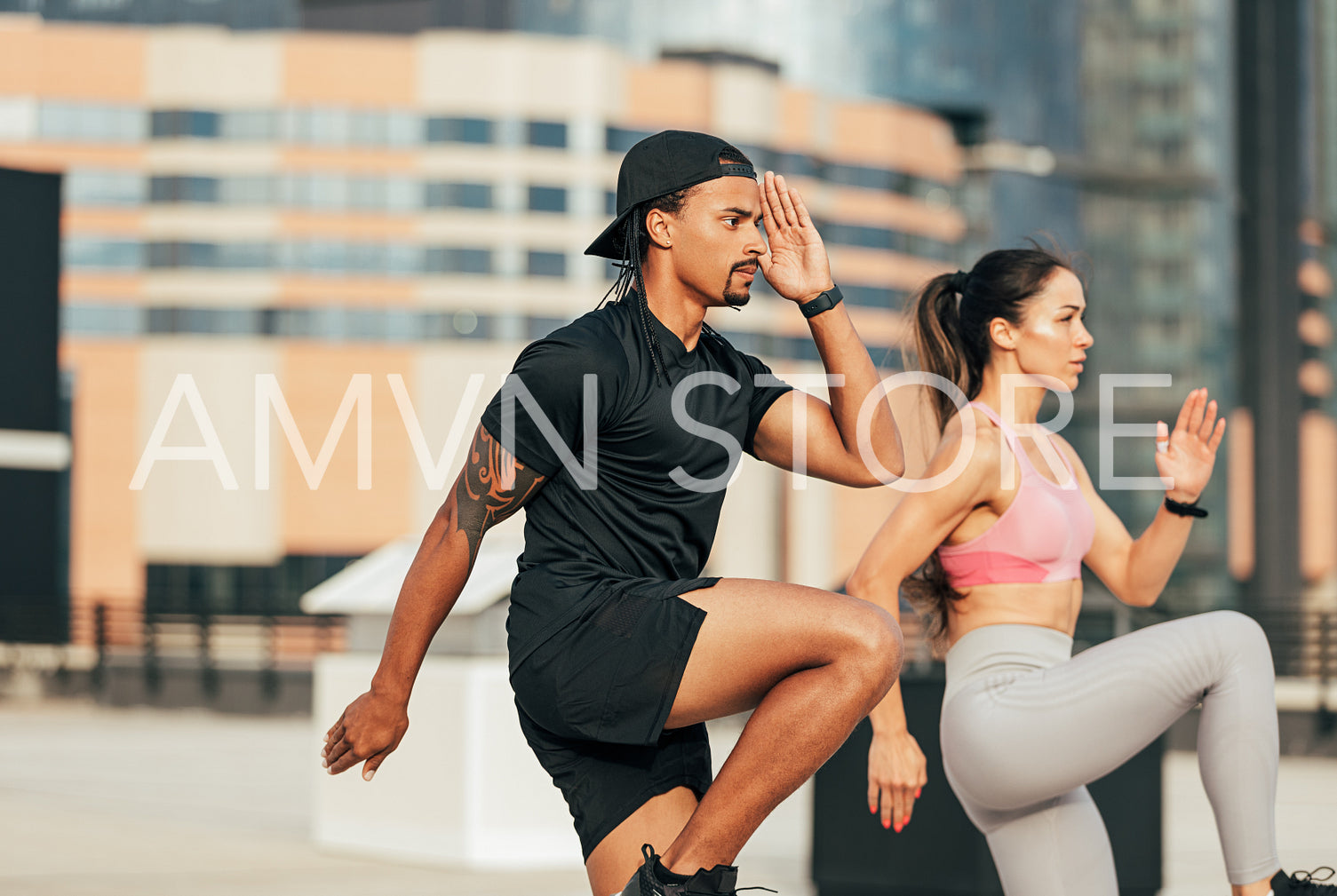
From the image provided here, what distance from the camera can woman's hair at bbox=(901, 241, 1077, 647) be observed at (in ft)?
12.1

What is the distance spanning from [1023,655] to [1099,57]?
4410 centimetres

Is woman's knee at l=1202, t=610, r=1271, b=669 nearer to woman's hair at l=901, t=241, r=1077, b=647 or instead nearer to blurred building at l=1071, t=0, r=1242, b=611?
woman's hair at l=901, t=241, r=1077, b=647

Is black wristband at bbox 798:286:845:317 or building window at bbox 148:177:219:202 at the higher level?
building window at bbox 148:177:219:202

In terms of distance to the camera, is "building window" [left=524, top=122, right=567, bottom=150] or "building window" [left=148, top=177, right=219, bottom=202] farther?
"building window" [left=148, top=177, right=219, bottom=202]

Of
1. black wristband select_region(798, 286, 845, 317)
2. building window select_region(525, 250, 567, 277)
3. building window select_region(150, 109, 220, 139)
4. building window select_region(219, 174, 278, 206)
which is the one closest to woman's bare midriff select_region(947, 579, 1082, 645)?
black wristband select_region(798, 286, 845, 317)

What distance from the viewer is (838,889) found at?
23.0 feet

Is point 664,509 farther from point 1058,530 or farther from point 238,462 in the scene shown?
point 238,462

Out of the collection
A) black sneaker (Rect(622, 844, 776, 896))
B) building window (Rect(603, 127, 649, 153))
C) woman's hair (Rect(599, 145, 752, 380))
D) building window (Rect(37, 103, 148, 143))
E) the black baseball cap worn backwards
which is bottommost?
black sneaker (Rect(622, 844, 776, 896))

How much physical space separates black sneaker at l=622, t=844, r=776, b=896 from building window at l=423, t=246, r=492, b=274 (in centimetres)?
5040

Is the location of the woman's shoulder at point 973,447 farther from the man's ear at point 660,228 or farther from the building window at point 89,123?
the building window at point 89,123

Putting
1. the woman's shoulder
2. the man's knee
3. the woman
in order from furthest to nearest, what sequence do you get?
1. the woman's shoulder
2. the woman
3. the man's knee

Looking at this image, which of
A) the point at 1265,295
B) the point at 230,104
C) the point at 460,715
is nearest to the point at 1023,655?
the point at 460,715

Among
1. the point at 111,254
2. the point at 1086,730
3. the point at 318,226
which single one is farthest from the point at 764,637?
the point at 111,254

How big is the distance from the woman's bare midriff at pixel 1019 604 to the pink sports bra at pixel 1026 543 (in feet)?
0.05
